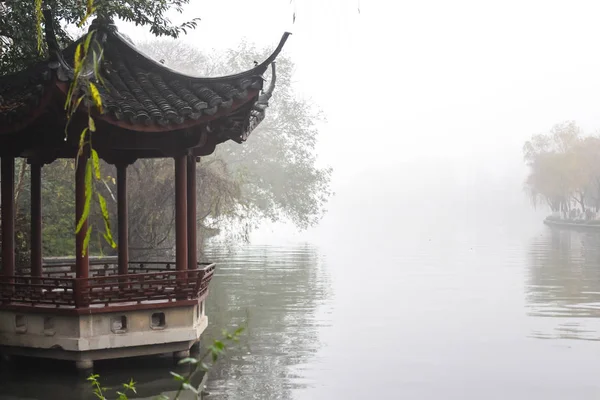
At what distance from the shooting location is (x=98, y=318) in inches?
338

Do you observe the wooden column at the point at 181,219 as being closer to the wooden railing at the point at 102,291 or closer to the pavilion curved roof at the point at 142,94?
the wooden railing at the point at 102,291

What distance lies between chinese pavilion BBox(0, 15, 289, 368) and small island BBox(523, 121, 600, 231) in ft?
176

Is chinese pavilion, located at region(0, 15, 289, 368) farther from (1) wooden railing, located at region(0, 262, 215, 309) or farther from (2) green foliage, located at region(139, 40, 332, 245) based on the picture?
(2) green foliage, located at region(139, 40, 332, 245)

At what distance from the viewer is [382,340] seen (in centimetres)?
1179

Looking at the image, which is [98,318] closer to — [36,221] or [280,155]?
[36,221]

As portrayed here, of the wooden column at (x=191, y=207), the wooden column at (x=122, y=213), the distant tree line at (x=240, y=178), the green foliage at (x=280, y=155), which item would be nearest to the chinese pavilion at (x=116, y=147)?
the wooden column at (x=191, y=207)

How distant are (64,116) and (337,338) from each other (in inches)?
221

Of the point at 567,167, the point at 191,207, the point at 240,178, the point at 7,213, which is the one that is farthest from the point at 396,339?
the point at 567,167

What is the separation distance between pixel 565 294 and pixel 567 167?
4988 centimetres

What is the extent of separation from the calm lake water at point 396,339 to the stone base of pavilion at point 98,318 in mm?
296

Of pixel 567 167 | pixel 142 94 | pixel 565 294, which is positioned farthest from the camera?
pixel 567 167

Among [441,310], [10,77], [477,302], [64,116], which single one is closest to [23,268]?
[10,77]

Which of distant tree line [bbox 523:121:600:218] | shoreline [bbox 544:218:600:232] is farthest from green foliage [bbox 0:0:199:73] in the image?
distant tree line [bbox 523:121:600:218]

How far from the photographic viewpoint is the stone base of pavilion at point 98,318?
28.0 ft
